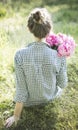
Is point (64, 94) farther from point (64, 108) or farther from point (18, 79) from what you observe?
point (18, 79)

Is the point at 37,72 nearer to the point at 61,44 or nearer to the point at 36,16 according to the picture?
the point at 61,44

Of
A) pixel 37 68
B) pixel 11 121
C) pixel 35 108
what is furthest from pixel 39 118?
pixel 37 68

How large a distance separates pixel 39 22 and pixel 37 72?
52 cm

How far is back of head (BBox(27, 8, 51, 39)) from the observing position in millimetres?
4047

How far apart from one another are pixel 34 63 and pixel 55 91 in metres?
0.54

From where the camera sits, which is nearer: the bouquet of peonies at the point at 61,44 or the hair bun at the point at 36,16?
the hair bun at the point at 36,16

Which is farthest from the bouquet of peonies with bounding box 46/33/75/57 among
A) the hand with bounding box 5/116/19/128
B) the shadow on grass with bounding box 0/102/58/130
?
the hand with bounding box 5/116/19/128

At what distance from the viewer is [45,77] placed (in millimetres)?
4332

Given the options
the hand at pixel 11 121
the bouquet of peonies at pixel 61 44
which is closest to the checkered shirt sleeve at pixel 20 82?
the hand at pixel 11 121

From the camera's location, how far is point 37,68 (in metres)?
4.25

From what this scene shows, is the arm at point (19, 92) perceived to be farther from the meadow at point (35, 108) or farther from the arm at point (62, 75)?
the arm at point (62, 75)

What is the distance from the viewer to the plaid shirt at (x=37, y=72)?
13.8ft

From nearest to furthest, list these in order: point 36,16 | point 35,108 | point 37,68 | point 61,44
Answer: point 36,16 < point 37,68 < point 61,44 < point 35,108

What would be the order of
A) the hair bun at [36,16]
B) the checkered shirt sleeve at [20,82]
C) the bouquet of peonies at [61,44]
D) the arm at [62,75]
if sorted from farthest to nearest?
the arm at [62,75]
the bouquet of peonies at [61,44]
the checkered shirt sleeve at [20,82]
the hair bun at [36,16]
